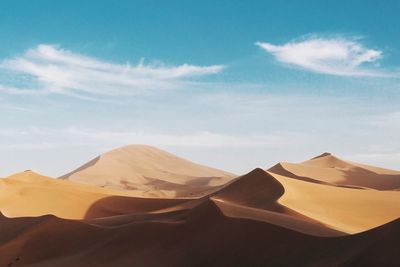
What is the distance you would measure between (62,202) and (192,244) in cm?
1426

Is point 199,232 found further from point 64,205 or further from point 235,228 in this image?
point 64,205

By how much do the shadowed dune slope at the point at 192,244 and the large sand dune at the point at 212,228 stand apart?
3 cm

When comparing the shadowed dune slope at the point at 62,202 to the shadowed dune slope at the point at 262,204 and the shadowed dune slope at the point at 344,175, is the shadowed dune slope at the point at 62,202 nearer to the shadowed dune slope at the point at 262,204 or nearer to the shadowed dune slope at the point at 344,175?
the shadowed dune slope at the point at 262,204

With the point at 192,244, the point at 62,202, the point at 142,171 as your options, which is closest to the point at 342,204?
the point at 192,244

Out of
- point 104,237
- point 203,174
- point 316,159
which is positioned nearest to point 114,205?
point 104,237

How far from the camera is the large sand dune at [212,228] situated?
1071cm

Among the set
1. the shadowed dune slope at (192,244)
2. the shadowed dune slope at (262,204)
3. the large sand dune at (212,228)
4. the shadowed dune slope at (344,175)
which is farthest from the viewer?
the shadowed dune slope at (344,175)

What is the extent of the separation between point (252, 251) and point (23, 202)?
53.0ft

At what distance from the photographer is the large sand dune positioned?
10711 mm

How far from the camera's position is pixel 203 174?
84.4 metres

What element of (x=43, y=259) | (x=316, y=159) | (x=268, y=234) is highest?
(x=316, y=159)

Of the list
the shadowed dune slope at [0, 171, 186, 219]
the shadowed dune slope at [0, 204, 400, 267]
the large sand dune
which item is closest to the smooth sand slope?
the shadowed dune slope at [0, 171, 186, 219]

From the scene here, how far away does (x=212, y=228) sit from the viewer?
13.5 m

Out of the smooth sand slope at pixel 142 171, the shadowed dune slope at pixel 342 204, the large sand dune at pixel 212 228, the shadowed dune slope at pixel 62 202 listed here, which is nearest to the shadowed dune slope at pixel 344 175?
the smooth sand slope at pixel 142 171
